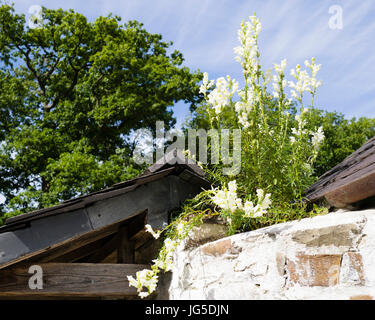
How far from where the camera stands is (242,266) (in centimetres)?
180

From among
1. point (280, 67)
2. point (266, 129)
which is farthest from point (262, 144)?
point (280, 67)

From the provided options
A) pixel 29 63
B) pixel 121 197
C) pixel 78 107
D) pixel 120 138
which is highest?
pixel 29 63

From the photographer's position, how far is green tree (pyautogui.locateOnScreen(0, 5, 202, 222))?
38.9ft

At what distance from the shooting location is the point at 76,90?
43.3ft

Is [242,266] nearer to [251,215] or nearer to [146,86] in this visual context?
[251,215]

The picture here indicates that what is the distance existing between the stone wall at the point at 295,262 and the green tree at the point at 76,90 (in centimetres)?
916

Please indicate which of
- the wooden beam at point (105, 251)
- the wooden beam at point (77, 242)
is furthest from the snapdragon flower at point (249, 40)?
the wooden beam at point (105, 251)

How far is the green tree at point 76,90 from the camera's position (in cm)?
1187

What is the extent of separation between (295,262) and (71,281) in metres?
1.44

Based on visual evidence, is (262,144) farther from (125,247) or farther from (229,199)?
(125,247)

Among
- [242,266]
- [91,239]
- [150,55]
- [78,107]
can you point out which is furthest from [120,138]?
[242,266]

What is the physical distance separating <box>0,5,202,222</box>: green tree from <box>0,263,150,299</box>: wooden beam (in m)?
8.51

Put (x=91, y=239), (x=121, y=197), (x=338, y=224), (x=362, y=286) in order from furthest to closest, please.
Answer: (x=91, y=239)
(x=121, y=197)
(x=338, y=224)
(x=362, y=286)
